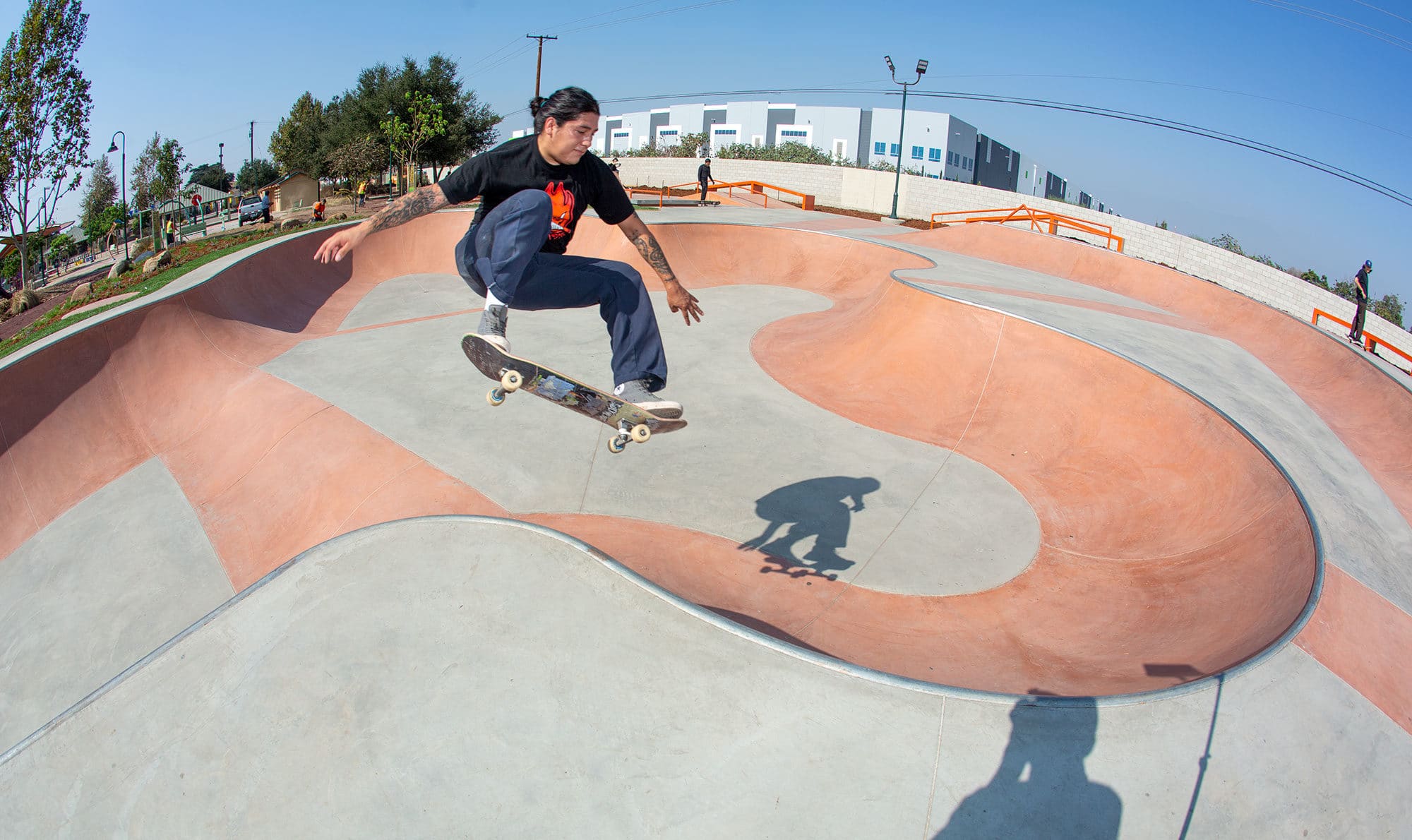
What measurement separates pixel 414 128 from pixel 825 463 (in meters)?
36.2

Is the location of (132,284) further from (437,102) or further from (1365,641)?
(437,102)

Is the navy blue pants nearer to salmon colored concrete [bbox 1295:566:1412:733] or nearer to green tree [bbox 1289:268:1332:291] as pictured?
salmon colored concrete [bbox 1295:566:1412:733]

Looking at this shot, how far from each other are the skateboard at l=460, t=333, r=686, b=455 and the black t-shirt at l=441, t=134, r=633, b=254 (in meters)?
0.77

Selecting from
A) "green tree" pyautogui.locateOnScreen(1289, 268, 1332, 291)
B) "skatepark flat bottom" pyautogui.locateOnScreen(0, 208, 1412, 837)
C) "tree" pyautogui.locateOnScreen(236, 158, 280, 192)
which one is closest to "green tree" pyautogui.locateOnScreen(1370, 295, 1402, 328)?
"green tree" pyautogui.locateOnScreen(1289, 268, 1332, 291)

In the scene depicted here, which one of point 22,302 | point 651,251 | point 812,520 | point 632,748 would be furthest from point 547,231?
point 22,302

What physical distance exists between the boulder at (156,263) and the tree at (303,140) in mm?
38509

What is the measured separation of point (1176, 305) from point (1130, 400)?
8607 millimetres

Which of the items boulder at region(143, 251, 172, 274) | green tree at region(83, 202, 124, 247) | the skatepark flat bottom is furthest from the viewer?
green tree at region(83, 202, 124, 247)

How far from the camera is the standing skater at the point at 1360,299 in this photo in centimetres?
1447

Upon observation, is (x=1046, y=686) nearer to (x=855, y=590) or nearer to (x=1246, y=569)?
(x=855, y=590)

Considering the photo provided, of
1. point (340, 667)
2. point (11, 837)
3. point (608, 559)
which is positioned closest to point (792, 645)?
point (608, 559)

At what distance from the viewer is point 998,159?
3684 inches

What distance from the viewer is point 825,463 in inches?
358

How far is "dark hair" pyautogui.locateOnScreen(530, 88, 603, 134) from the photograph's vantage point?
14.3 ft
